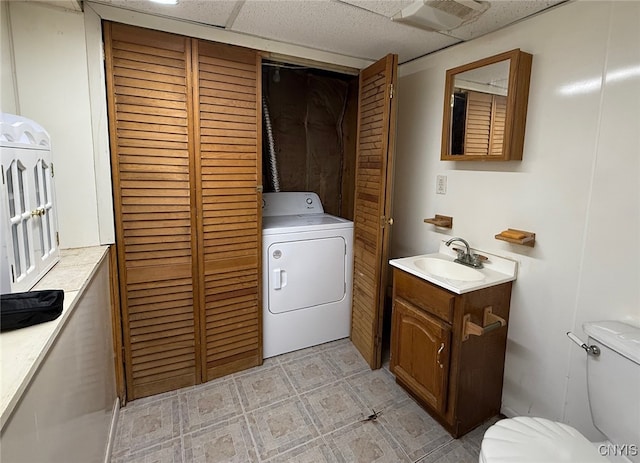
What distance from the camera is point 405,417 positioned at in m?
1.88

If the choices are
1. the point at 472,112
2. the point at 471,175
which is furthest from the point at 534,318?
the point at 472,112

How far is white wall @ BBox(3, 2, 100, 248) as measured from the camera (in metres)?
1.52

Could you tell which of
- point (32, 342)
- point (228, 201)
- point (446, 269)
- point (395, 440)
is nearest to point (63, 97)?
point (228, 201)

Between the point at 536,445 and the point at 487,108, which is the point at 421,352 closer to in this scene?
the point at 536,445

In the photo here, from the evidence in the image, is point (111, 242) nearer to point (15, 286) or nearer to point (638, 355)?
point (15, 286)

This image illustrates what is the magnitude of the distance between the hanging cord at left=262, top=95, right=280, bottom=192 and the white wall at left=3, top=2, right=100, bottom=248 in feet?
3.97

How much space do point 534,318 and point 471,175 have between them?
827 millimetres

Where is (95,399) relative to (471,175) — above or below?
below

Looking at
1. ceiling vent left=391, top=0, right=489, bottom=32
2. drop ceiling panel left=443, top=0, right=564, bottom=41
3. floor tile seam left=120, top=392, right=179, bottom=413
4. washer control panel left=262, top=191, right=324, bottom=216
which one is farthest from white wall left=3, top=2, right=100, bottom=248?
drop ceiling panel left=443, top=0, right=564, bottom=41

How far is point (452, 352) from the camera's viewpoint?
5.41 feet

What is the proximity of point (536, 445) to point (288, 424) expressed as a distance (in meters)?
1.18

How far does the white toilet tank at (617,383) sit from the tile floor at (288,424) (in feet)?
2.08

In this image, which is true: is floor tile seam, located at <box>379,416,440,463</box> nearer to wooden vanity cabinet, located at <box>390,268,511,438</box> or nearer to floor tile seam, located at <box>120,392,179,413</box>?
wooden vanity cabinet, located at <box>390,268,511,438</box>

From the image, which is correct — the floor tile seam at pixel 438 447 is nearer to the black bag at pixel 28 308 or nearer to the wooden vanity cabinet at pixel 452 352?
the wooden vanity cabinet at pixel 452 352
